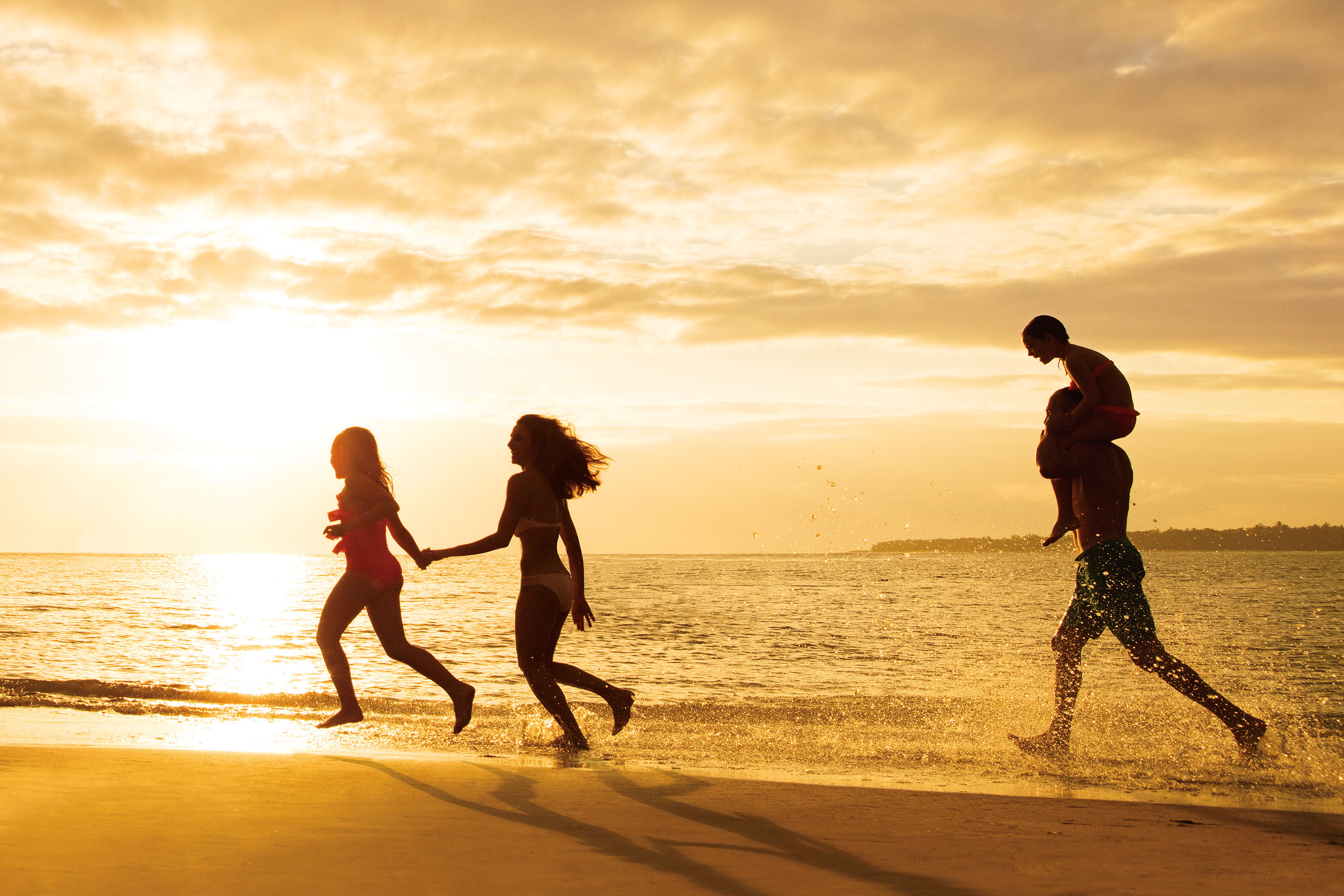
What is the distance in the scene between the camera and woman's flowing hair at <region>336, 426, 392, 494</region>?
6.62 metres

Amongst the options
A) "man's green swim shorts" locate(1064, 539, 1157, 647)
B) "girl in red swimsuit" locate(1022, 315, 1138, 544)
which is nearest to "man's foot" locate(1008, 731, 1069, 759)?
"man's green swim shorts" locate(1064, 539, 1157, 647)

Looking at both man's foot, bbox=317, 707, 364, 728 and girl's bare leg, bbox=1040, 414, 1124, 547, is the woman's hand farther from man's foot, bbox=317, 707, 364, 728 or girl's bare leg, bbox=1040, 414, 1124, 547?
girl's bare leg, bbox=1040, 414, 1124, 547

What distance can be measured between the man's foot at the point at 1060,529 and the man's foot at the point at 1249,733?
1.40m

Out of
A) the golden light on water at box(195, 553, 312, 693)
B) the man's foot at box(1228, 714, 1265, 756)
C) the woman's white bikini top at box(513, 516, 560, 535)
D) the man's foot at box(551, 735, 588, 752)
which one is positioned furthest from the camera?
the golden light on water at box(195, 553, 312, 693)

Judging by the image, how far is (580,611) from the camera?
21.9 ft

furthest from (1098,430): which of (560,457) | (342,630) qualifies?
(342,630)

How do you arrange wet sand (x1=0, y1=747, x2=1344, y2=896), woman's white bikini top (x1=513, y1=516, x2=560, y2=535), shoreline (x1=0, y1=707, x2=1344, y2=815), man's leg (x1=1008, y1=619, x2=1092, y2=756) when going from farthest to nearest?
woman's white bikini top (x1=513, y1=516, x2=560, y2=535) < man's leg (x1=1008, y1=619, x2=1092, y2=756) < shoreline (x1=0, y1=707, x2=1344, y2=815) < wet sand (x1=0, y1=747, x2=1344, y2=896)

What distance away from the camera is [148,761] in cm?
552

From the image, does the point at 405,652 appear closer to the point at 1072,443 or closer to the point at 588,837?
the point at 588,837

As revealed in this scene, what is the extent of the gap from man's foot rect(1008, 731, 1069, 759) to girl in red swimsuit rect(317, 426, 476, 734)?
3.37 metres

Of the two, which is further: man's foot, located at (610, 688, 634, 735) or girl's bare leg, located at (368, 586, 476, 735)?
man's foot, located at (610, 688, 634, 735)

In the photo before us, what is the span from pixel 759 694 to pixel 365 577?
5148 millimetres

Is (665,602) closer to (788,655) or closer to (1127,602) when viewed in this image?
(788,655)

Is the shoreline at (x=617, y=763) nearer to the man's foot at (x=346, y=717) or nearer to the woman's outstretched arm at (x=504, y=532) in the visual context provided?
the man's foot at (x=346, y=717)
